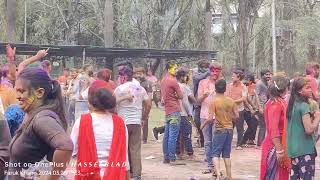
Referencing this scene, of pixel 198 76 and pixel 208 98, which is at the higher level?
pixel 198 76

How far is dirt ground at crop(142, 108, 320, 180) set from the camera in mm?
9773

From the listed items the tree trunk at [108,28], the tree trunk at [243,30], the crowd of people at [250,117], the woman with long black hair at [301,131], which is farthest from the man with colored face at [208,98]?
the tree trunk at [243,30]

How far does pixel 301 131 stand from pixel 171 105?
4.28 meters

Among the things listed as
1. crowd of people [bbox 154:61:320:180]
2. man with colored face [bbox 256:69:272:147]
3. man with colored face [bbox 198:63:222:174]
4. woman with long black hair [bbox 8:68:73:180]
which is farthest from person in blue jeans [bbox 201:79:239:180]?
woman with long black hair [bbox 8:68:73:180]

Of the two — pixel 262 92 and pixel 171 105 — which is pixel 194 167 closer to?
pixel 171 105

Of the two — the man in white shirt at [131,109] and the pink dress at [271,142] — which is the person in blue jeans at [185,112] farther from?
the pink dress at [271,142]

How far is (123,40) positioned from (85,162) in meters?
31.7

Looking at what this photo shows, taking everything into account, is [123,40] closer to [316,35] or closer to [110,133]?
[316,35]

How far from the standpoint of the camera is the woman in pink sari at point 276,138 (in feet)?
21.5

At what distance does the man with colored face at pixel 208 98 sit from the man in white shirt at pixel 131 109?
135 cm

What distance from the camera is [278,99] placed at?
6.64 meters

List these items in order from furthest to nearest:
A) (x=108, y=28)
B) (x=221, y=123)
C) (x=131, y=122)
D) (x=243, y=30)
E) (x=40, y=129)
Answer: (x=243, y=30)
(x=108, y=28)
(x=131, y=122)
(x=221, y=123)
(x=40, y=129)

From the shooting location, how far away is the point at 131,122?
29.5 ft

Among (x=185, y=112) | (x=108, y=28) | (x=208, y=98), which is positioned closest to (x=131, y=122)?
(x=208, y=98)
